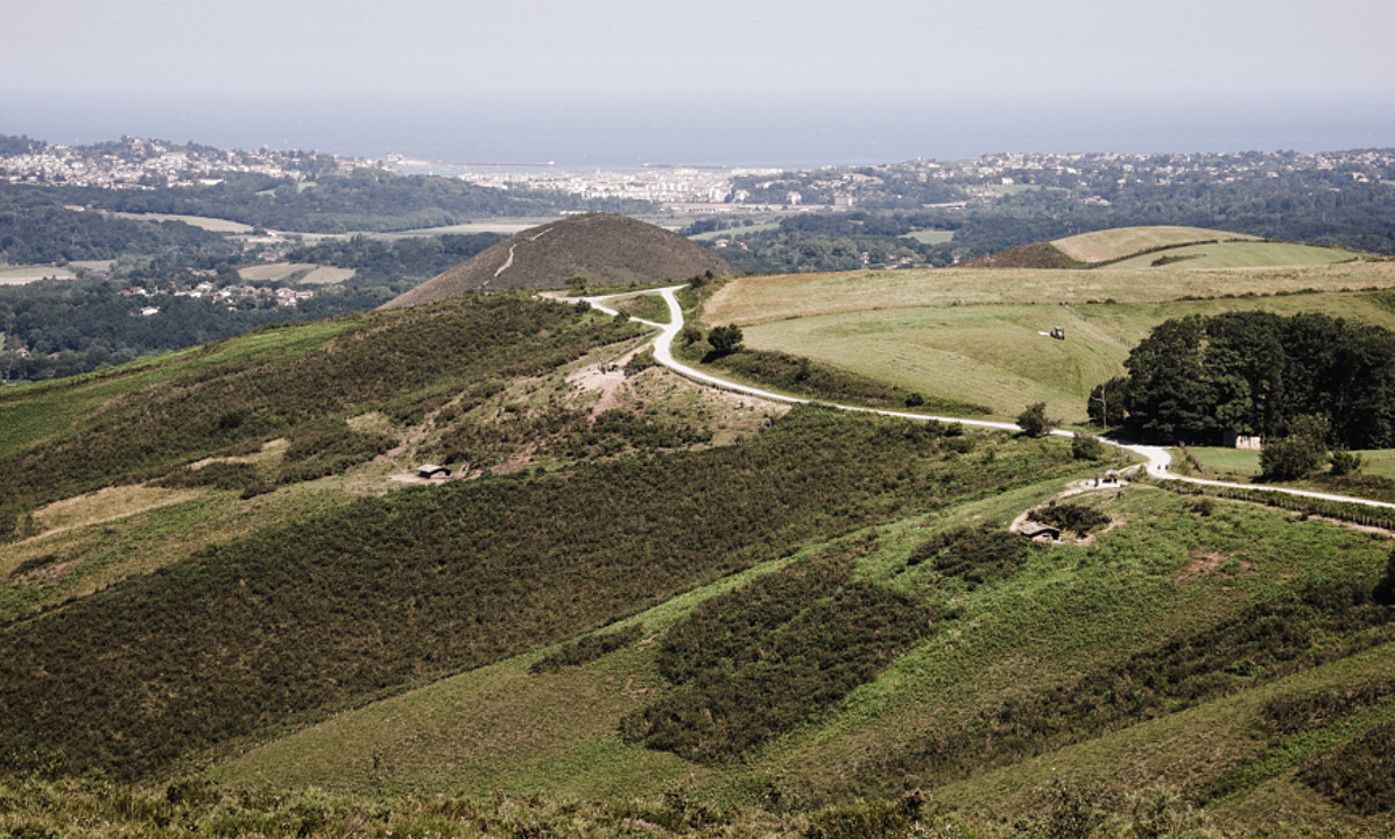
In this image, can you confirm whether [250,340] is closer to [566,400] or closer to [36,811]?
[566,400]

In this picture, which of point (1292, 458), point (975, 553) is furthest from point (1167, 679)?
point (1292, 458)

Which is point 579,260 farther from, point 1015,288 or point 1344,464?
point 1344,464

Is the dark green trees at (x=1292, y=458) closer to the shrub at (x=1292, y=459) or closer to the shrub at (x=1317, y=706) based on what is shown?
the shrub at (x=1292, y=459)

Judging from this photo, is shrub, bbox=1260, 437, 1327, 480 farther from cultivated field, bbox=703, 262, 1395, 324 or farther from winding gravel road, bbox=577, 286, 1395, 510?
cultivated field, bbox=703, 262, 1395, 324

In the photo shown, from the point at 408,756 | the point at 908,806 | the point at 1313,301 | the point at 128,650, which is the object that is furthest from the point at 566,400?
the point at 1313,301

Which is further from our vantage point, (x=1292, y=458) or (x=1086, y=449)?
(x=1086, y=449)

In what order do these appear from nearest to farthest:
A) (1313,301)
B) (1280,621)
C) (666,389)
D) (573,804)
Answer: (573,804), (1280,621), (666,389), (1313,301)

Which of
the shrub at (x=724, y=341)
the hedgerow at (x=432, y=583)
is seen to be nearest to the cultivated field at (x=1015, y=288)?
the shrub at (x=724, y=341)
